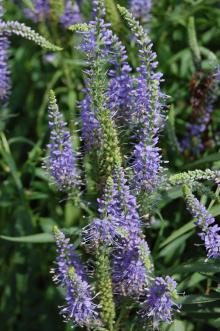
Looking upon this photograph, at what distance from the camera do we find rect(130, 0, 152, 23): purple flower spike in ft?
11.8

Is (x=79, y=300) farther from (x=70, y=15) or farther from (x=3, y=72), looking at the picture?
(x=70, y=15)

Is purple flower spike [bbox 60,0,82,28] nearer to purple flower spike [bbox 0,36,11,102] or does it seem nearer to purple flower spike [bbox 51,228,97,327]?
purple flower spike [bbox 0,36,11,102]

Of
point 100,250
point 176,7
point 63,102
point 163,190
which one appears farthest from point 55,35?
point 100,250

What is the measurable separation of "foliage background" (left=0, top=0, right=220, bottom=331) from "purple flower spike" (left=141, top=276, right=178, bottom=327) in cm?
75

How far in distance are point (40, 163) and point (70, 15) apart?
846 millimetres

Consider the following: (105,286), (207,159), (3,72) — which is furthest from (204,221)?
(3,72)

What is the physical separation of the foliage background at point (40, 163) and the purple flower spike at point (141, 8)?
113 millimetres

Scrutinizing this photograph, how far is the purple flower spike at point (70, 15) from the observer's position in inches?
148

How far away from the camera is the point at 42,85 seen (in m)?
4.46

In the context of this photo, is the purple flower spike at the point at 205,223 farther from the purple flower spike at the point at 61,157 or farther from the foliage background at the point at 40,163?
the foliage background at the point at 40,163

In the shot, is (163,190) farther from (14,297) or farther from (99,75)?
(14,297)

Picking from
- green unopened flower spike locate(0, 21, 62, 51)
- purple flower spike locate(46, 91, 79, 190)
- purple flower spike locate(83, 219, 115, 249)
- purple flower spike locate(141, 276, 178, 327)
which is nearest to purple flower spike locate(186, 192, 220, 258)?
purple flower spike locate(141, 276, 178, 327)

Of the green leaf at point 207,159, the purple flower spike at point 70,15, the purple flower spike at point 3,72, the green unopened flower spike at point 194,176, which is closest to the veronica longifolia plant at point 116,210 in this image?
the green unopened flower spike at point 194,176

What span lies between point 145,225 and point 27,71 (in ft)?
7.04
